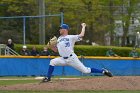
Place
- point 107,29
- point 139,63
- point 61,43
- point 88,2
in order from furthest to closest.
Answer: point 107,29
point 88,2
point 139,63
point 61,43

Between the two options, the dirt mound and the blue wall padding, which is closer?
the dirt mound

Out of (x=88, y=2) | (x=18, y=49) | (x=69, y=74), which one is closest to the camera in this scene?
(x=69, y=74)

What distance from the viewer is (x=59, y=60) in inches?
587

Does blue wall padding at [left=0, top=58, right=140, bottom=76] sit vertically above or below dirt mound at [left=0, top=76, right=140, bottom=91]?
below

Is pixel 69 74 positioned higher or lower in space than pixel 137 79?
lower

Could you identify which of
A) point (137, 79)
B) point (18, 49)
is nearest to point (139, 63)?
point (18, 49)

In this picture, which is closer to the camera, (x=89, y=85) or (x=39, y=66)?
(x=89, y=85)

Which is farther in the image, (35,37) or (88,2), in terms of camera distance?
(35,37)

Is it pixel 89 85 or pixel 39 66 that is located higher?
pixel 89 85

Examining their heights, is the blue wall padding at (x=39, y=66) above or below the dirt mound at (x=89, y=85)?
below

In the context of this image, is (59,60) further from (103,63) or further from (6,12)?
(6,12)

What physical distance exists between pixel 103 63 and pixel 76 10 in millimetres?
26108

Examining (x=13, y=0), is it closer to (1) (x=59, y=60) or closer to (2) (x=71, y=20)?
(2) (x=71, y=20)

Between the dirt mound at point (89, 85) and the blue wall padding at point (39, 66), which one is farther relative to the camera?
the blue wall padding at point (39, 66)
